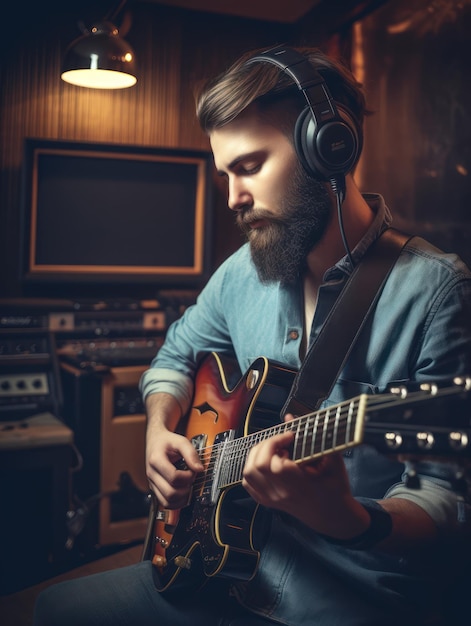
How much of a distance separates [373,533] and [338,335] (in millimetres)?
347

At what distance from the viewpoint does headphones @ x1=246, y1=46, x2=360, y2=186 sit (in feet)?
3.76

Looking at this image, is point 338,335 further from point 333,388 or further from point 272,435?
point 272,435

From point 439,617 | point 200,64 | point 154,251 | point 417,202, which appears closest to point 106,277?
point 154,251

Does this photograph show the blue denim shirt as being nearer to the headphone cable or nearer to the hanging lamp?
the headphone cable

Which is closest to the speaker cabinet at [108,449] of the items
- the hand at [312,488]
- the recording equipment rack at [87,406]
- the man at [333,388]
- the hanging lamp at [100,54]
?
the recording equipment rack at [87,406]

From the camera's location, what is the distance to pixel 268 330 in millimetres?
1422

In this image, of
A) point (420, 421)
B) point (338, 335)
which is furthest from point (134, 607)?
point (420, 421)

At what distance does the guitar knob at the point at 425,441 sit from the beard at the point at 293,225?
1.86 ft

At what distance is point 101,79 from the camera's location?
2.75 meters

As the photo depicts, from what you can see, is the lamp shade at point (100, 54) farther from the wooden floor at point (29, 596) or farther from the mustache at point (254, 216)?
the wooden floor at point (29, 596)

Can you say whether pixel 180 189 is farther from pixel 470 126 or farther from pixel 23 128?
pixel 470 126

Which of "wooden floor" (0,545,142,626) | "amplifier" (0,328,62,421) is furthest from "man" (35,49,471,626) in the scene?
"amplifier" (0,328,62,421)

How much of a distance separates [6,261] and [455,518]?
2520 millimetres

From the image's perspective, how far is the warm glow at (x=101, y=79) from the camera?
271 cm
